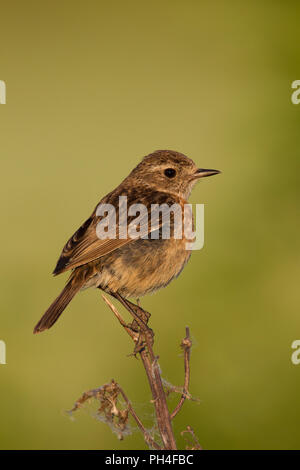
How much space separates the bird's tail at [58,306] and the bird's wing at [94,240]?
5.7 inches

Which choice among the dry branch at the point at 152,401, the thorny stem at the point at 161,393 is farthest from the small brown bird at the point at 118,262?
the dry branch at the point at 152,401

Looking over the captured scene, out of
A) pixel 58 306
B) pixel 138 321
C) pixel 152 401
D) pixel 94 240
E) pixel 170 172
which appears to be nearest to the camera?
pixel 152 401

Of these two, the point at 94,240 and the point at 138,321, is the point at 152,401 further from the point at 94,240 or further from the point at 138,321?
the point at 94,240

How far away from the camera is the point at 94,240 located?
4.14 metres

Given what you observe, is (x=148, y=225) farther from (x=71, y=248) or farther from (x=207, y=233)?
(x=207, y=233)

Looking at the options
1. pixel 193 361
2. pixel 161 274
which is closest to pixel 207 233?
pixel 193 361

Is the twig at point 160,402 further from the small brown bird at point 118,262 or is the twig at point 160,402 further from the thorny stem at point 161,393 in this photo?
the small brown bird at point 118,262

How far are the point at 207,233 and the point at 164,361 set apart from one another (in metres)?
1.38

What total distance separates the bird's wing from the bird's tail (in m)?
0.14

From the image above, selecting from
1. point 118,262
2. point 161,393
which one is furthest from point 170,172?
point 161,393

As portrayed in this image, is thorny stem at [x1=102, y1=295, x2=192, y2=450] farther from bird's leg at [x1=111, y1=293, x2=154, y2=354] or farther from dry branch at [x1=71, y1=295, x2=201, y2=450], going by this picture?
bird's leg at [x1=111, y1=293, x2=154, y2=354]

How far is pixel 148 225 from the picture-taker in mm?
4266

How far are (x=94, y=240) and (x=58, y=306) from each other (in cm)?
49

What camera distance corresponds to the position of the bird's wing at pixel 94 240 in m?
4.03
